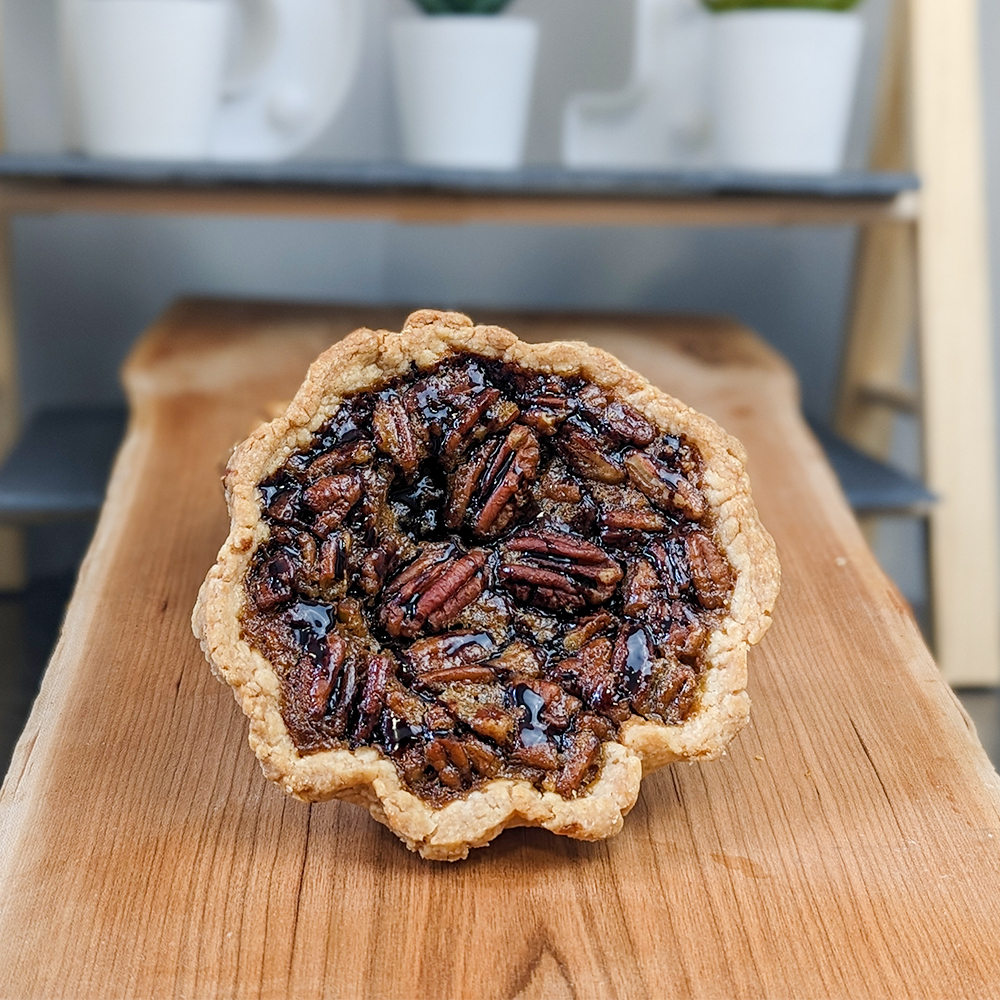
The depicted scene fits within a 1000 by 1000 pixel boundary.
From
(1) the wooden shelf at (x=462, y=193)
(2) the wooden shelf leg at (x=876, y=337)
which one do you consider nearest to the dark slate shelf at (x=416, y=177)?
(1) the wooden shelf at (x=462, y=193)

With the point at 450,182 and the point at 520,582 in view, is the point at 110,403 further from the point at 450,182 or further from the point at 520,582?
the point at 520,582

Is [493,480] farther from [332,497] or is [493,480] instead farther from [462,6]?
[462,6]

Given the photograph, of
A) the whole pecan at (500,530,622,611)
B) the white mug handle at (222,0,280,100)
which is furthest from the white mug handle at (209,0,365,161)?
the whole pecan at (500,530,622,611)

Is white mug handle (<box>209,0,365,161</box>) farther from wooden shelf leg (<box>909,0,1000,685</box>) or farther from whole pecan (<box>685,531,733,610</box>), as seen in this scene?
whole pecan (<box>685,531,733,610</box>)

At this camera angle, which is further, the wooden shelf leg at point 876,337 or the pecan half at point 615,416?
the wooden shelf leg at point 876,337

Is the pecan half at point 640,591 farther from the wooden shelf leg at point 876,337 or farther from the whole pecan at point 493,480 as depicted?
the wooden shelf leg at point 876,337

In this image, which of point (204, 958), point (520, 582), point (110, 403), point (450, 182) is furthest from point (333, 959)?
point (110, 403)

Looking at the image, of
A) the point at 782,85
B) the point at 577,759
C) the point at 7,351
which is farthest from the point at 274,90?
the point at 577,759
